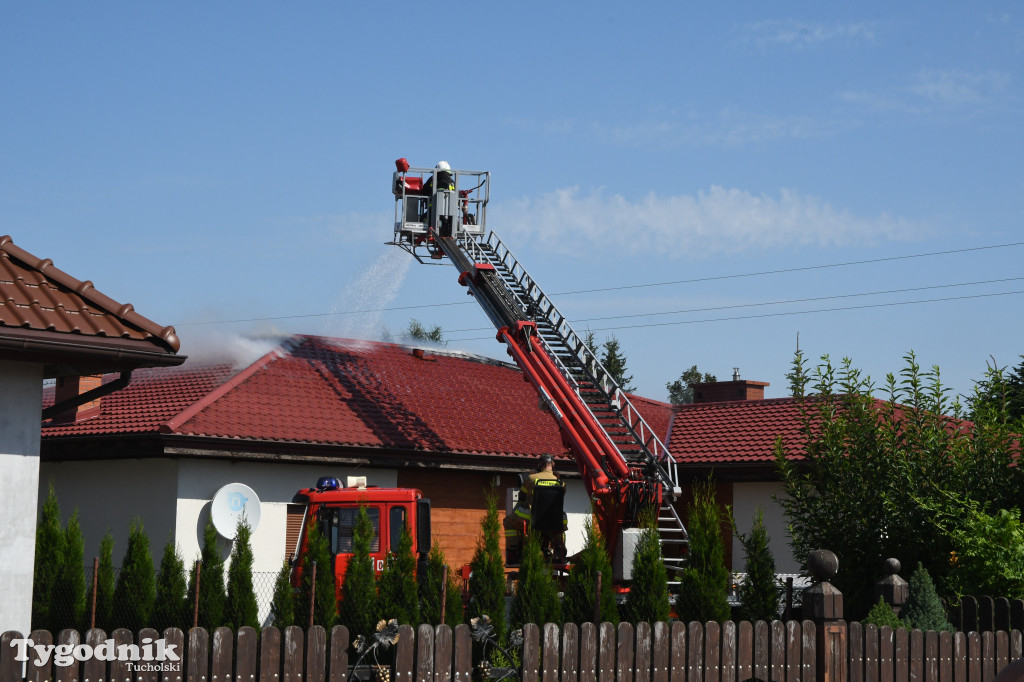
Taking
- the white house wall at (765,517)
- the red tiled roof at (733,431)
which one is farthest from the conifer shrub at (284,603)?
the red tiled roof at (733,431)

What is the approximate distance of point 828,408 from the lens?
14.1m

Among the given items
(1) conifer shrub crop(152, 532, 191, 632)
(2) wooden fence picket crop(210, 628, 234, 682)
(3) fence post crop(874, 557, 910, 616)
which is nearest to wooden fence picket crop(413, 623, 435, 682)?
(2) wooden fence picket crop(210, 628, 234, 682)

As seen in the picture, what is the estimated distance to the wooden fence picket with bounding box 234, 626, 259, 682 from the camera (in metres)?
8.02

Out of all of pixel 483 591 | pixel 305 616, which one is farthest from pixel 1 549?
pixel 483 591

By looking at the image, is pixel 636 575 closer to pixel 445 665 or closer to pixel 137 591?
pixel 445 665

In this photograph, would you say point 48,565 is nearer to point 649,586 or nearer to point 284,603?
point 284,603

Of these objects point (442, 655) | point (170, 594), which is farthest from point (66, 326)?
point (170, 594)

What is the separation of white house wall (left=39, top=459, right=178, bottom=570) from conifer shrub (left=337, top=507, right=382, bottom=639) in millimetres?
6150

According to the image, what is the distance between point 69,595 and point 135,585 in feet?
3.64

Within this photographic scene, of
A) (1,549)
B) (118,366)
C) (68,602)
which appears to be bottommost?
(68,602)

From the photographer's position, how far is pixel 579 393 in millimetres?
20422

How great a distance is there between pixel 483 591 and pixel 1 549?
19.5 ft

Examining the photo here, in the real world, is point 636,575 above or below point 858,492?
below

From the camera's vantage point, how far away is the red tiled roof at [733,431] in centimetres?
2472
